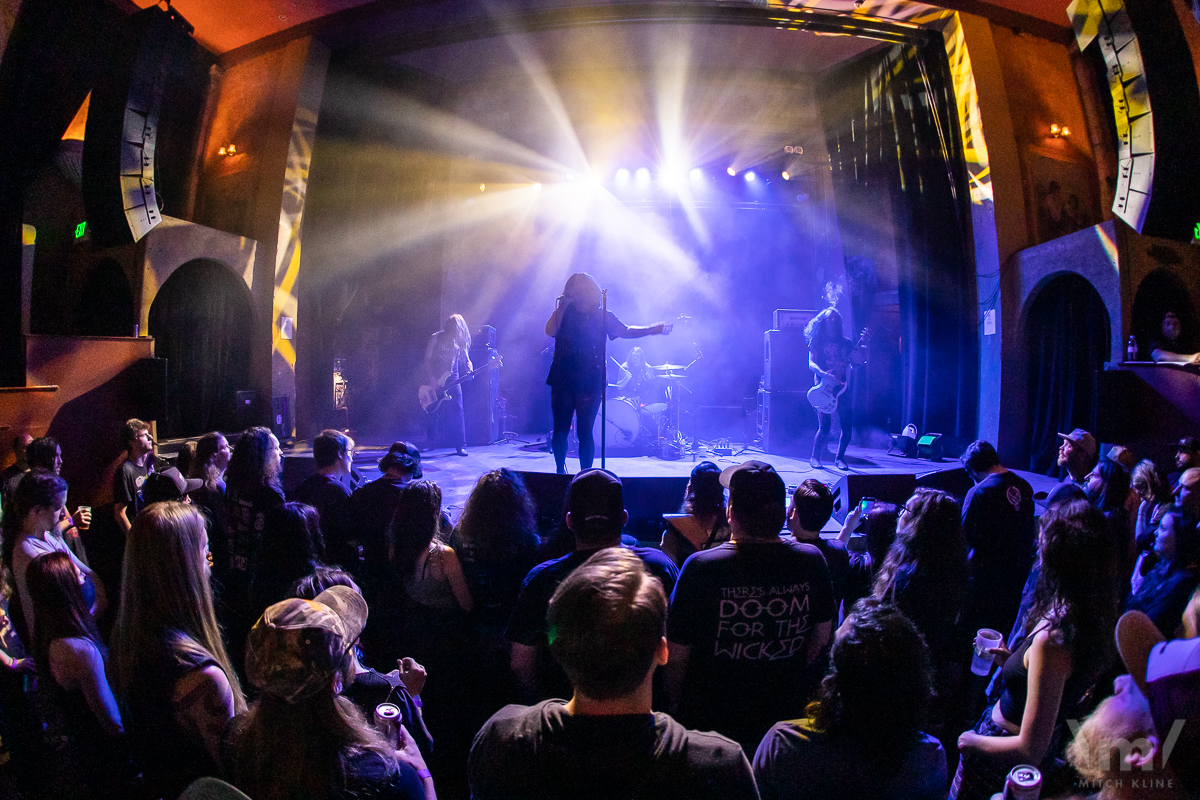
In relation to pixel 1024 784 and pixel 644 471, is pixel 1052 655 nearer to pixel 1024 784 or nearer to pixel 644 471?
pixel 1024 784

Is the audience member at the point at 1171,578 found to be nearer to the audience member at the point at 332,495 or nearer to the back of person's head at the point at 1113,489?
the back of person's head at the point at 1113,489

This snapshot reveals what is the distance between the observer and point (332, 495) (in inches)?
124

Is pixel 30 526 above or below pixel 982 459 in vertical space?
below

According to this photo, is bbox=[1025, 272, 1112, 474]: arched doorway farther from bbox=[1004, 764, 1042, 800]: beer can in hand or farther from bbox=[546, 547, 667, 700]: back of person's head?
bbox=[546, 547, 667, 700]: back of person's head

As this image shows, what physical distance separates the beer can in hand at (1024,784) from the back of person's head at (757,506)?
2.53 feet

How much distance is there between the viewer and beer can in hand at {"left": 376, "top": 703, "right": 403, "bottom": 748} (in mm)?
1403

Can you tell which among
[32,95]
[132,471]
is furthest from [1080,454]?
[32,95]

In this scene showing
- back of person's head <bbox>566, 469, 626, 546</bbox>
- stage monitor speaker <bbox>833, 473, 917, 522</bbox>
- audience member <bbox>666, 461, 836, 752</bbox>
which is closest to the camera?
audience member <bbox>666, 461, 836, 752</bbox>

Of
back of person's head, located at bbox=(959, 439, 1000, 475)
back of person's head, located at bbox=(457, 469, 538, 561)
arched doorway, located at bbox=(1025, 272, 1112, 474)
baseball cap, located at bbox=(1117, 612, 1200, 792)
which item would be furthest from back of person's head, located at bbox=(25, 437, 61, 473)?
arched doorway, located at bbox=(1025, 272, 1112, 474)

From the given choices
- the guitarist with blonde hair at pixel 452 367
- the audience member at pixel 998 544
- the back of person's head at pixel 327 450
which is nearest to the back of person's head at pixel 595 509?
the audience member at pixel 998 544

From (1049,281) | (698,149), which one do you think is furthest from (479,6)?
(1049,281)

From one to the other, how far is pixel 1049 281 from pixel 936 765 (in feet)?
27.4

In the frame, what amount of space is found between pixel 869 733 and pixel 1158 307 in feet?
27.9

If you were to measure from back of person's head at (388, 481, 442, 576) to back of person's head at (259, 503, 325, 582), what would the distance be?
0.98ft
